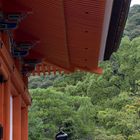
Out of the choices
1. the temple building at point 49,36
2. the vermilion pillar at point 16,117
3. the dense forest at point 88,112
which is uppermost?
the temple building at point 49,36

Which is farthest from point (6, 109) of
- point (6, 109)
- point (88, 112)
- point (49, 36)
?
point (88, 112)

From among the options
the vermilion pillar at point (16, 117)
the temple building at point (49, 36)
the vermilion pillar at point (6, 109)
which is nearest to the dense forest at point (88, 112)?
the temple building at point (49, 36)

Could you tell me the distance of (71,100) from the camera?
22.9 m

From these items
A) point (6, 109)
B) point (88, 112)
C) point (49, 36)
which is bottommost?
point (88, 112)

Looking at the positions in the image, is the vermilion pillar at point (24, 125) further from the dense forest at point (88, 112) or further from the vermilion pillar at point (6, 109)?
the dense forest at point (88, 112)

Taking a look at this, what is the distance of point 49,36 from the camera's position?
5543 millimetres

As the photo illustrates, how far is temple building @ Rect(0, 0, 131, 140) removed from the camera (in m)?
4.71

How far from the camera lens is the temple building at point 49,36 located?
15.5 ft

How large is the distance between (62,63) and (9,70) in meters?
1.93

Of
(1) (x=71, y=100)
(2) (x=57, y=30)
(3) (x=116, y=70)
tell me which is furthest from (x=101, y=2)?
(3) (x=116, y=70)

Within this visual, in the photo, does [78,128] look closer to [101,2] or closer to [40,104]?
[40,104]

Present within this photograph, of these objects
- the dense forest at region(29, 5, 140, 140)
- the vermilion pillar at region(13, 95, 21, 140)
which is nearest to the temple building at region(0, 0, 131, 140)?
the vermilion pillar at region(13, 95, 21, 140)

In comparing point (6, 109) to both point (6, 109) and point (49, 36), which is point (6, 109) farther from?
point (49, 36)

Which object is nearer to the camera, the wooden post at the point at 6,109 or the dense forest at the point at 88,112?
the wooden post at the point at 6,109
